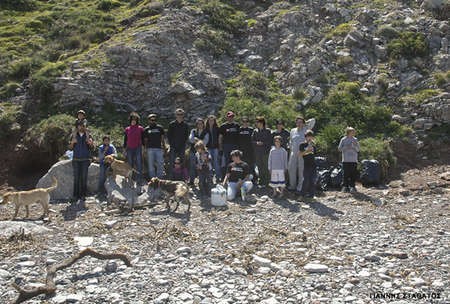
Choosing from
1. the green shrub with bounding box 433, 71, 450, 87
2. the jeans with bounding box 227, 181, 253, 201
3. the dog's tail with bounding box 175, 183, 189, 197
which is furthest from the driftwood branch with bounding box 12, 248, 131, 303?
the green shrub with bounding box 433, 71, 450, 87

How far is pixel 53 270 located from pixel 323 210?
6974 millimetres

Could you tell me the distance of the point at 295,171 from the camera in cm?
1306

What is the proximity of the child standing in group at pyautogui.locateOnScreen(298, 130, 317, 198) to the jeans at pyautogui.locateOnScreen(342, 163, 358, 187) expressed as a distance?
1.20 meters

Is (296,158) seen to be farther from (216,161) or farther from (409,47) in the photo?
(409,47)

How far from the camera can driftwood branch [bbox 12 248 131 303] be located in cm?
632

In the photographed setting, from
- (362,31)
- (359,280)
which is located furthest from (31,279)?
(362,31)

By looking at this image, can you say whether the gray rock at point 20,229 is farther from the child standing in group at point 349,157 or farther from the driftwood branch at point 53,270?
the child standing in group at point 349,157

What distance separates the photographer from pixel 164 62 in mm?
19719

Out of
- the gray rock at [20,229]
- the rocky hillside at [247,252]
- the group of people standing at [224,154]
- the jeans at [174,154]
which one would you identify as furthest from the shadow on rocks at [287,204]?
the gray rock at [20,229]

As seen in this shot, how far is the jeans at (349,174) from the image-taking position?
1304 cm

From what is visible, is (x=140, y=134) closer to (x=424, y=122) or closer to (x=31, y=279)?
(x=31, y=279)

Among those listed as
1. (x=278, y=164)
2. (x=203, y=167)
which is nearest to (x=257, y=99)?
(x=278, y=164)

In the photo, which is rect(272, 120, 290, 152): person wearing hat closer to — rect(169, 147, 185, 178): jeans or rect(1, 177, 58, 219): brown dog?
rect(169, 147, 185, 178): jeans

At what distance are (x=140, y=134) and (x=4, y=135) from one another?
282 inches
